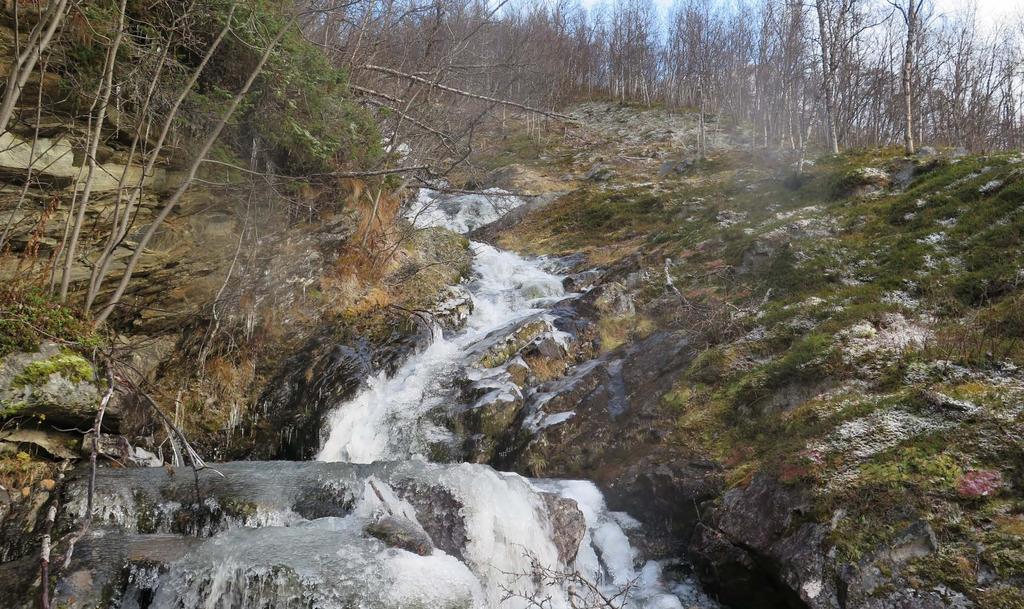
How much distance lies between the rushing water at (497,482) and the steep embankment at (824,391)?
1.62ft

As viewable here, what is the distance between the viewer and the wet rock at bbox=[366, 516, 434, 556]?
4562 millimetres

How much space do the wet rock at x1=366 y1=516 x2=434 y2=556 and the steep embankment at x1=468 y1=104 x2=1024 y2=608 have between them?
2.68 metres

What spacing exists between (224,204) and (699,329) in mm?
7757

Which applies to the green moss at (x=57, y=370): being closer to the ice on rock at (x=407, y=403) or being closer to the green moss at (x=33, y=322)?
the green moss at (x=33, y=322)

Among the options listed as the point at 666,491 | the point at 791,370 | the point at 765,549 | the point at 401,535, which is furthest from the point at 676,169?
the point at 401,535

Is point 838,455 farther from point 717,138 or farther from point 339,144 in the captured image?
point 717,138

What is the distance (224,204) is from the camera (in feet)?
27.9

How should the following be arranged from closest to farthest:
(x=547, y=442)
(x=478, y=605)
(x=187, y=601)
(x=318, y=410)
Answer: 1. (x=187, y=601)
2. (x=478, y=605)
3. (x=547, y=442)
4. (x=318, y=410)

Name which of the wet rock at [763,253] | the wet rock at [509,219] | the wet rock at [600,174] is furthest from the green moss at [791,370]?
the wet rock at [600,174]

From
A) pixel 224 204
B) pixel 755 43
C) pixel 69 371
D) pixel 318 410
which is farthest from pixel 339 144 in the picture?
pixel 755 43

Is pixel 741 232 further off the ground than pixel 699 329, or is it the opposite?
pixel 741 232

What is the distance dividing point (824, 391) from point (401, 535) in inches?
191

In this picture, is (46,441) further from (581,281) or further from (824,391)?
(581,281)

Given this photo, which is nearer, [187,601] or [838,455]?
[187,601]
